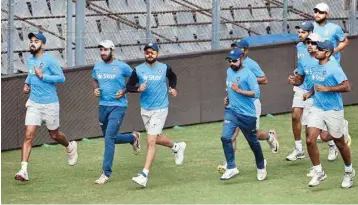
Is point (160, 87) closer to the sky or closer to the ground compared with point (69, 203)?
closer to the sky

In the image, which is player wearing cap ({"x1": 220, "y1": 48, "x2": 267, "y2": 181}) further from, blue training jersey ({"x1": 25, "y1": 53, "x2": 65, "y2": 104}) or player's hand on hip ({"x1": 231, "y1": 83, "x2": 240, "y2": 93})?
blue training jersey ({"x1": 25, "y1": 53, "x2": 65, "y2": 104})

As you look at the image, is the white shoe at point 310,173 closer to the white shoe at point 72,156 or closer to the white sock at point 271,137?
the white sock at point 271,137

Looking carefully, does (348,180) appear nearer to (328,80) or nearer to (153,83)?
(328,80)

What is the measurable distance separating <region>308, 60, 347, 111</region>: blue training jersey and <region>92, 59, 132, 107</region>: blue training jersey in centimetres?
262

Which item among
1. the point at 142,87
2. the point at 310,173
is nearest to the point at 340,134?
the point at 310,173

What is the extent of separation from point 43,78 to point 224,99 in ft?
7.79

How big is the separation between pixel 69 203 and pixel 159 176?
7.40 ft

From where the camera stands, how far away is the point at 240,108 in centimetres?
1644

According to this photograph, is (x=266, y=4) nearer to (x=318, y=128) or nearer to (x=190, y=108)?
(x=190, y=108)

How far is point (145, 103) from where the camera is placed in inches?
664

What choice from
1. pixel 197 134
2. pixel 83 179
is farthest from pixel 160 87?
pixel 197 134

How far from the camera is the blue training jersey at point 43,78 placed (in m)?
17.0

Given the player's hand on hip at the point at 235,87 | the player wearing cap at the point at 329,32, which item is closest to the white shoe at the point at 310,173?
the player's hand on hip at the point at 235,87

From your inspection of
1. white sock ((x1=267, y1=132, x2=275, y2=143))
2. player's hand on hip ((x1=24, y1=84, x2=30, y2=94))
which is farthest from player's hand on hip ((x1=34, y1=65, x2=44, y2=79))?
white sock ((x1=267, y1=132, x2=275, y2=143))
